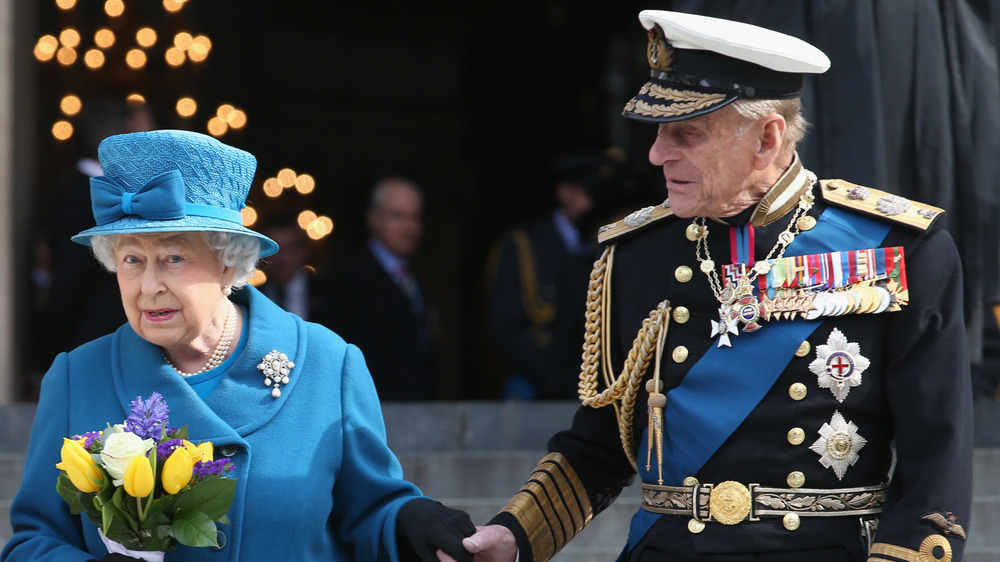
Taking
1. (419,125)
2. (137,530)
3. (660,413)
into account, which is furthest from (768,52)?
(419,125)

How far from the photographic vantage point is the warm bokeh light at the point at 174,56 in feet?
29.5

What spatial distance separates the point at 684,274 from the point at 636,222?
24cm

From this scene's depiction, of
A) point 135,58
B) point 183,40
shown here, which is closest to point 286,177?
point 183,40

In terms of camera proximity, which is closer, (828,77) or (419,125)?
(828,77)

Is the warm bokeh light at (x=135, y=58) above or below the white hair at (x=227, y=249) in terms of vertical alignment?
above

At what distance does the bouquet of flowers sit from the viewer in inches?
A: 104

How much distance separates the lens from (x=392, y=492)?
310cm

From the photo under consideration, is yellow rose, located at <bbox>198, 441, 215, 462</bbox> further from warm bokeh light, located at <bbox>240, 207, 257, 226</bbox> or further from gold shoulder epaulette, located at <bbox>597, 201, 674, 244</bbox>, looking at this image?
warm bokeh light, located at <bbox>240, 207, 257, 226</bbox>

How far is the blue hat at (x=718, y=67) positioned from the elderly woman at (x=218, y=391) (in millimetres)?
911

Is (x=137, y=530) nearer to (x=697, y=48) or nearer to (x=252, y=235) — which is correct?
(x=252, y=235)

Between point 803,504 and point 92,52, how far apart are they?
6846mm

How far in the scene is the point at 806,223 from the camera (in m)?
2.88

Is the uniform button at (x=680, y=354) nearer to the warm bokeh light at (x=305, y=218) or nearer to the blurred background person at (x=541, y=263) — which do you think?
the blurred background person at (x=541, y=263)

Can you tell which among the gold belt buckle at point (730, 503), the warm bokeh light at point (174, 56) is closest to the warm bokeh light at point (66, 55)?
the warm bokeh light at point (174, 56)
